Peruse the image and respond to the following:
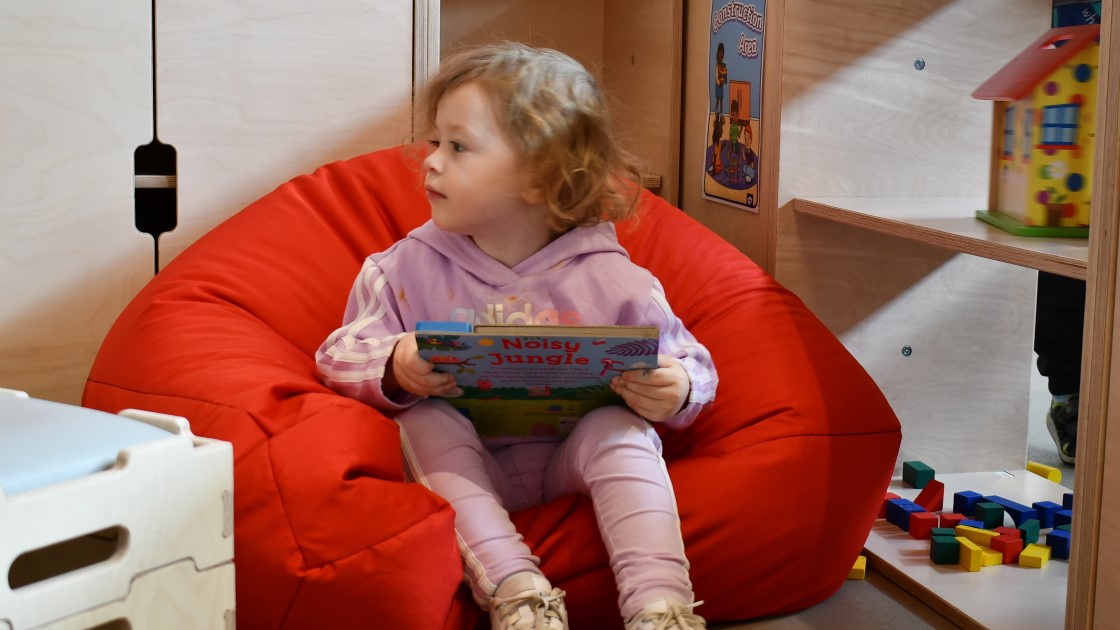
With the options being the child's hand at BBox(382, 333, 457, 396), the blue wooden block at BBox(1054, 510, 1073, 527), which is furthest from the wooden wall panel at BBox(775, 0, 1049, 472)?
the child's hand at BBox(382, 333, 457, 396)

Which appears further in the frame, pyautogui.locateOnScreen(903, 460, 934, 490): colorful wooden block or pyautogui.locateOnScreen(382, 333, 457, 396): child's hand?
pyautogui.locateOnScreen(903, 460, 934, 490): colorful wooden block

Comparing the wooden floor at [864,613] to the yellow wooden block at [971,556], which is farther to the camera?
the yellow wooden block at [971,556]

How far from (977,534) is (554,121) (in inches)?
33.2

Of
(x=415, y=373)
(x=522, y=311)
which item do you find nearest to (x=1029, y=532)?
(x=522, y=311)

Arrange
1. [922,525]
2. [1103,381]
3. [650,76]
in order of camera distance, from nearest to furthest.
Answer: [1103,381] < [922,525] < [650,76]

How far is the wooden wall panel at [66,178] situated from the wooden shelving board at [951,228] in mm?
1047

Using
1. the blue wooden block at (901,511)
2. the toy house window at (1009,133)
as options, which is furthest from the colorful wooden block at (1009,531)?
the toy house window at (1009,133)

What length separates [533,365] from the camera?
1.20m

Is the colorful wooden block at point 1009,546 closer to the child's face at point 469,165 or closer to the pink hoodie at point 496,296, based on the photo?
the pink hoodie at point 496,296

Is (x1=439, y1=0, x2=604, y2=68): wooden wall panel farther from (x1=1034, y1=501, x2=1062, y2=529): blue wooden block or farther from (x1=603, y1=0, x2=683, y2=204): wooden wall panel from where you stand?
(x1=1034, y1=501, x2=1062, y2=529): blue wooden block

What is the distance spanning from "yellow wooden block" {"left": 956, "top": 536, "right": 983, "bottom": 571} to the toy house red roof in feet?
1.97

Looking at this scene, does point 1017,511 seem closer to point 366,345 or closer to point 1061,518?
point 1061,518

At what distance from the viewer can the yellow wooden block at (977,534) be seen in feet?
5.22

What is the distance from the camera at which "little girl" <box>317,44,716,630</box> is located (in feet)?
4.04
